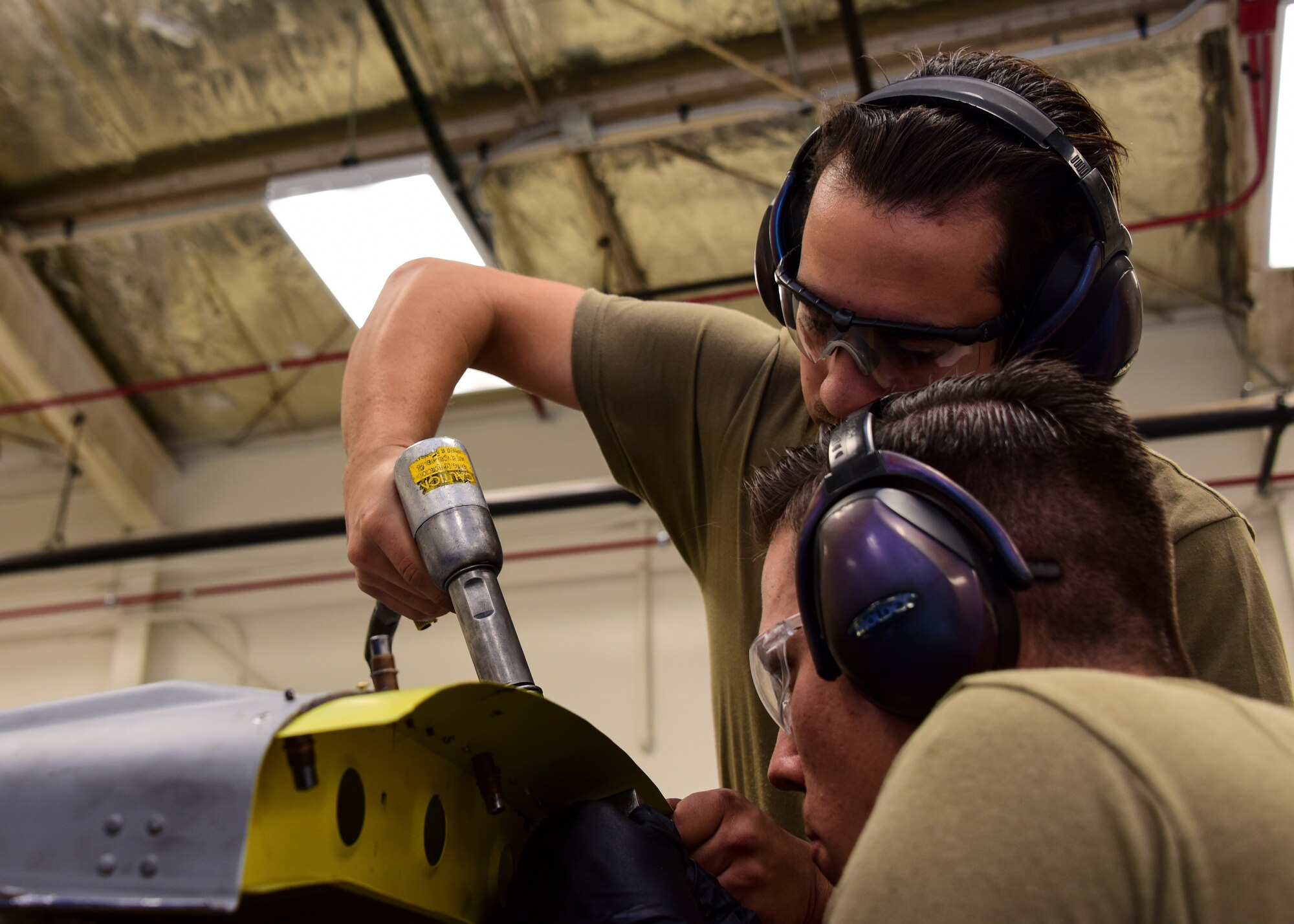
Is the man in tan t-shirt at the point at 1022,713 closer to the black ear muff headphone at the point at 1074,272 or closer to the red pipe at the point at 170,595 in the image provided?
the black ear muff headphone at the point at 1074,272

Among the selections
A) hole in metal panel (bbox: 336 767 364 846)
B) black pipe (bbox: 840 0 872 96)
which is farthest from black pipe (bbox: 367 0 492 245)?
hole in metal panel (bbox: 336 767 364 846)

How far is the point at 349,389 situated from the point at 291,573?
4962 millimetres

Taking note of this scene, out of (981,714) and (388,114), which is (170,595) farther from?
(981,714)

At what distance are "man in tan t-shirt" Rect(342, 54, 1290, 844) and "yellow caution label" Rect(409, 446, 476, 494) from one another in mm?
62

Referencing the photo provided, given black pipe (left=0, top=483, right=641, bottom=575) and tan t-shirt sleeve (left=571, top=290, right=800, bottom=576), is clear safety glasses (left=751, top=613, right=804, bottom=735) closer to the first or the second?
tan t-shirt sleeve (left=571, top=290, right=800, bottom=576)

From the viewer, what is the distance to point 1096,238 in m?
1.08

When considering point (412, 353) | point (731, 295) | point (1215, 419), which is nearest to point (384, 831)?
point (412, 353)

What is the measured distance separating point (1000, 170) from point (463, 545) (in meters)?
0.64

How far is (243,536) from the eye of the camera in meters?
5.06

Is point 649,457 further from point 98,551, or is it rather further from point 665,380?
point 98,551

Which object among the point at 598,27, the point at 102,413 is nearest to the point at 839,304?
the point at 598,27

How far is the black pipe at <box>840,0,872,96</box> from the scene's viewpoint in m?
3.83

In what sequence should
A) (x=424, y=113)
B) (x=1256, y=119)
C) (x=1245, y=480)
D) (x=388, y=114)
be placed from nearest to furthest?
(x=1256, y=119), (x=424, y=113), (x=388, y=114), (x=1245, y=480)

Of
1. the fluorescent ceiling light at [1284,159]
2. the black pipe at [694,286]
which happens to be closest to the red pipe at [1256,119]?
the fluorescent ceiling light at [1284,159]
